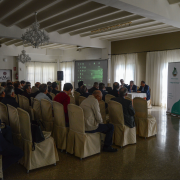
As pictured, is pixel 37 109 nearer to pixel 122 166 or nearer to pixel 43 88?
pixel 43 88

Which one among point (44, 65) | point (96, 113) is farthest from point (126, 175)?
point (44, 65)

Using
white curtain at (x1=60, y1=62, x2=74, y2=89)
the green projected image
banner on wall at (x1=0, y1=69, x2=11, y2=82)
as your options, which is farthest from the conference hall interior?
banner on wall at (x1=0, y1=69, x2=11, y2=82)

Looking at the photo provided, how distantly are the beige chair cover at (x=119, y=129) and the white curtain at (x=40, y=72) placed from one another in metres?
12.4

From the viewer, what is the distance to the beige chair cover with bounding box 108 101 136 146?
4.36m

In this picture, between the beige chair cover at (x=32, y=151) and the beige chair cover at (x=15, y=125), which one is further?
the beige chair cover at (x=15, y=125)

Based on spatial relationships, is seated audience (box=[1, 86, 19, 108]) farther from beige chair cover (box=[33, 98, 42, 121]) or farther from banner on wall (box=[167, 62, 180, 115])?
banner on wall (box=[167, 62, 180, 115])

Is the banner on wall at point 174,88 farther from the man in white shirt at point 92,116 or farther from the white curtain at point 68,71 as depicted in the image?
the white curtain at point 68,71

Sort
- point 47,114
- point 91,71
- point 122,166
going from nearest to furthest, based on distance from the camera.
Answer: point 122,166, point 47,114, point 91,71

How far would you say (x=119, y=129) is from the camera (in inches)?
175

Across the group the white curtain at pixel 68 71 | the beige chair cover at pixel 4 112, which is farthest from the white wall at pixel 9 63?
the beige chair cover at pixel 4 112

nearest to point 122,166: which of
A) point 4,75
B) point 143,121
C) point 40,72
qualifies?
point 143,121

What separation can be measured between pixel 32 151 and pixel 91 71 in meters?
10.1

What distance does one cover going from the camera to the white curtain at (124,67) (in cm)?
1123

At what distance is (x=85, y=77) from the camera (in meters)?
13.5
